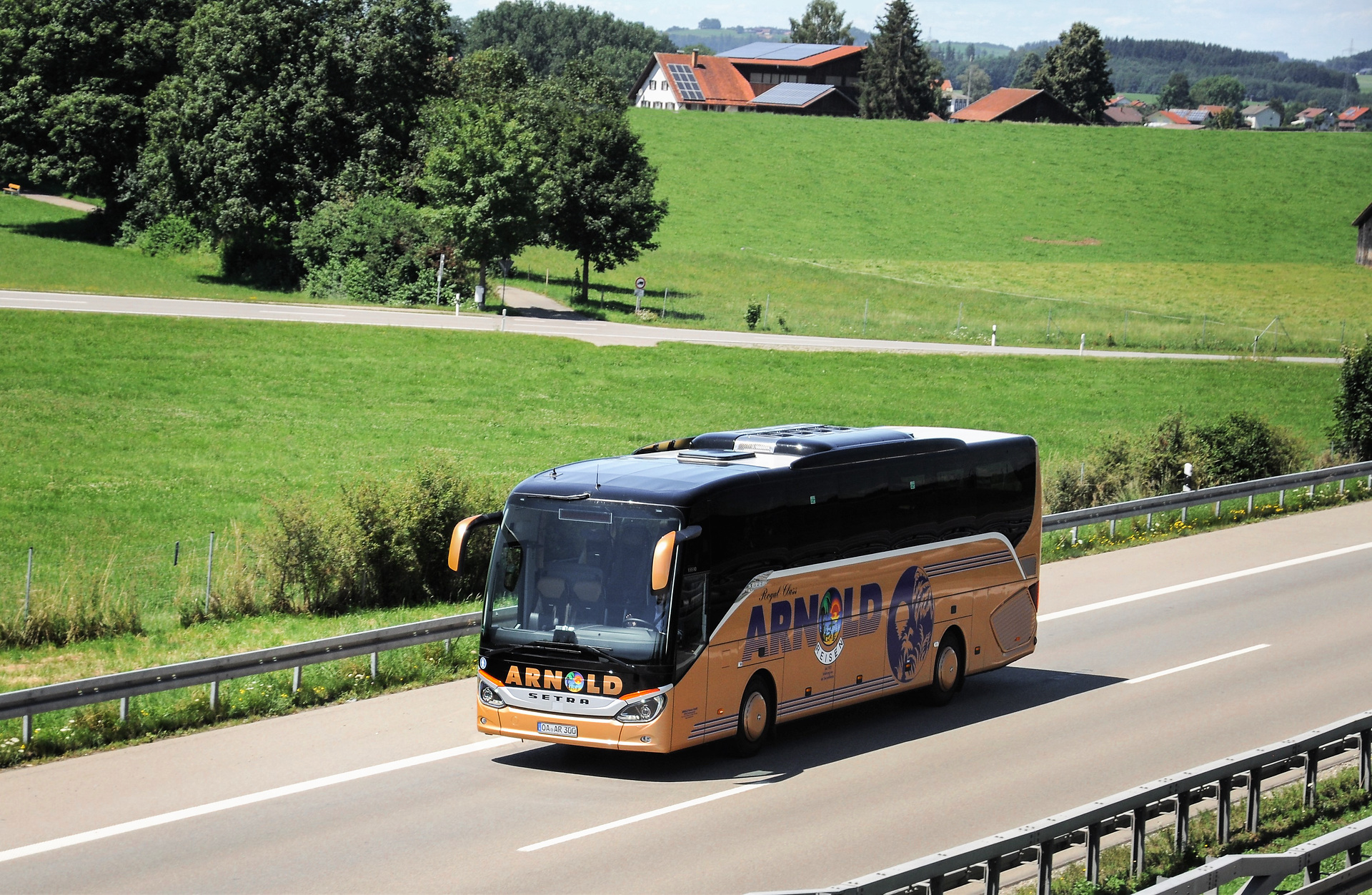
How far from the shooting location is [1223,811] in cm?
1139

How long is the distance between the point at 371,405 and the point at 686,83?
5197 inches

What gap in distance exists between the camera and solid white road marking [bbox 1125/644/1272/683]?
684 inches

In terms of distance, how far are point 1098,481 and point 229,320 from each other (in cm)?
2918

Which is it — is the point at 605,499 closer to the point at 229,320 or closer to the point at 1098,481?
the point at 1098,481

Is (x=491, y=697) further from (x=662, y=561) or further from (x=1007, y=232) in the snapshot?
(x=1007, y=232)

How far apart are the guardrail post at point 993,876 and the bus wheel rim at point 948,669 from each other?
23.7 ft

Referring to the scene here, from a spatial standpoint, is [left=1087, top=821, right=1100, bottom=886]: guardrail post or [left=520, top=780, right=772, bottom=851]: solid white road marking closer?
[left=1087, top=821, right=1100, bottom=886]: guardrail post

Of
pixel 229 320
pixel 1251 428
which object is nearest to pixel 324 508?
pixel 1251 428

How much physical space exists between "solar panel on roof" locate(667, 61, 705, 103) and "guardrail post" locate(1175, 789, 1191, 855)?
513ft

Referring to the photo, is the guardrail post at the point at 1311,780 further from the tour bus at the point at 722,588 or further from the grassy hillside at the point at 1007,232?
the grassy hillside at the point at 1007,232

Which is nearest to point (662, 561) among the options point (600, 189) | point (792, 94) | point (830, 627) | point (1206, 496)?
point (830, 627)

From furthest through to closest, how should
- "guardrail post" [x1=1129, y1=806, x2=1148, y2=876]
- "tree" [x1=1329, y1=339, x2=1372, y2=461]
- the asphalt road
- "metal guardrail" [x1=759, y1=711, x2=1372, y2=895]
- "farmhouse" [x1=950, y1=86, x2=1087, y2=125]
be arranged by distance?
1. "farmhouse" [x1=950, y1=86, x2=1087, y2=125]
2. "tree" [x1=1329, y1=339, x2=1372, y2=461]
3. the asphalt road
4. "guardrail post" [x1=1129, y1=806, x2=1148, y2=876]
5. "metal guardrail" [x1=759, y1=711, x2=1372, y2=895]

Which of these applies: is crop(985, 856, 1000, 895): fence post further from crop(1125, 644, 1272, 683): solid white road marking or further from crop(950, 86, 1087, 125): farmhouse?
crop(950, 86, 1087, 125): farmhouse

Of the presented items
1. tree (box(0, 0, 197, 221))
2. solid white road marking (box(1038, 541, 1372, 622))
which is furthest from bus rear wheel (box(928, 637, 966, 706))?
tree (box(0, 0, 197, 221))
